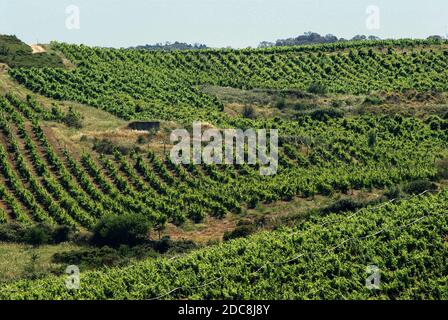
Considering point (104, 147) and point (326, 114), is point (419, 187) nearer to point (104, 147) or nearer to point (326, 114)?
point (104, 147)

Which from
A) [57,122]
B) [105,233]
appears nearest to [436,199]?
[105,233]

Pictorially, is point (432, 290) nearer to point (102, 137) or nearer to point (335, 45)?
point (102, 137)

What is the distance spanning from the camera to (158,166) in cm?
5597

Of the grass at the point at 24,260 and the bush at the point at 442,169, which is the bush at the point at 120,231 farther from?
the bush at the point at 442,169

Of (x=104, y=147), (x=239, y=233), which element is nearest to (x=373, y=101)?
(x=104, y=147)

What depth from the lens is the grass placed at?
3580 centimetres

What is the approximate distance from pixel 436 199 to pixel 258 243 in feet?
30.8

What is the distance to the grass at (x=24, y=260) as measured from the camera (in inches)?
1410

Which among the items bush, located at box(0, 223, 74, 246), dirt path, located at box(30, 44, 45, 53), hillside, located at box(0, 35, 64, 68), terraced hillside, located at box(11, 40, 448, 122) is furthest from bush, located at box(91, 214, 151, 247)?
dirt path, located at box(30, 44, 45, 53)

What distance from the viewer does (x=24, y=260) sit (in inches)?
1532

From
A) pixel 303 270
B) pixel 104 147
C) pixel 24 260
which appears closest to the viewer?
pixel 303 270

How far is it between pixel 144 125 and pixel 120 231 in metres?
24.3

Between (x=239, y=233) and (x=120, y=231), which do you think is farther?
(x=120, y=231)

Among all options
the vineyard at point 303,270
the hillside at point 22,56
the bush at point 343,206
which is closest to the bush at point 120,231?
the vineyard at point 303,270
